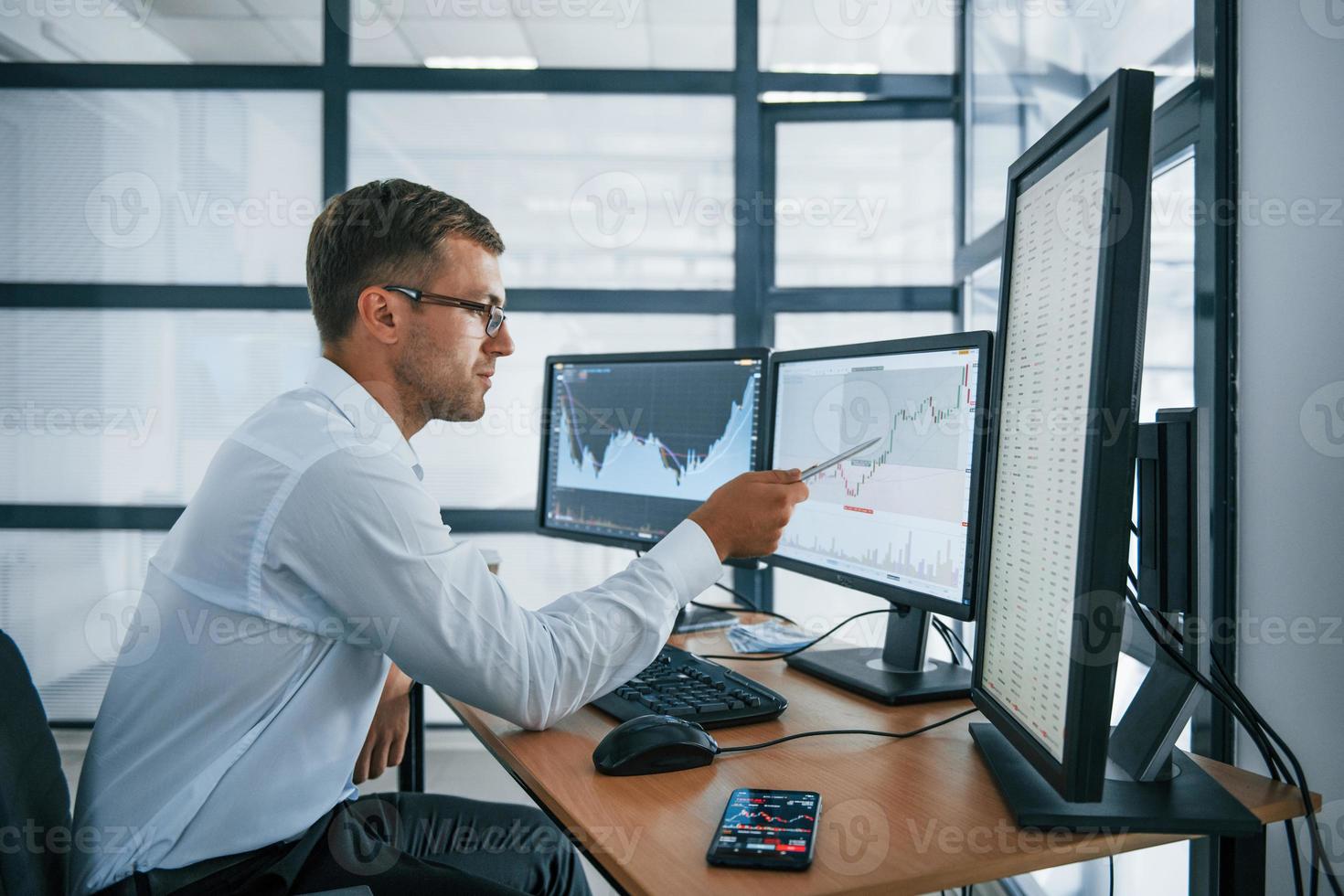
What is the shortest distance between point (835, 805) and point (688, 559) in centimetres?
38

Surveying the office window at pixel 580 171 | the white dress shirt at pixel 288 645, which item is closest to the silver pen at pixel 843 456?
the white dress shirt at pixel 288 645

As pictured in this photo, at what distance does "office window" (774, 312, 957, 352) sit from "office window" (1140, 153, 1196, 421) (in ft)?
4.46

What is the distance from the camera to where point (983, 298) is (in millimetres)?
2893

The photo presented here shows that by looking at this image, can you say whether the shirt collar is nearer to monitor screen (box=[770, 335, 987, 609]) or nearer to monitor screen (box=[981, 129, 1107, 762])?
monitor screen (box=[770, 335, 987, 609])

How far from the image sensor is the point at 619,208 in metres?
3.09

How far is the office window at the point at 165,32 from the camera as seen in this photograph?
3047mm

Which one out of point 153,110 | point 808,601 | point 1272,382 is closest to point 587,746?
point 1272,382

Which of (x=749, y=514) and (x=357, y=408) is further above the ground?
(x=357, y=408)

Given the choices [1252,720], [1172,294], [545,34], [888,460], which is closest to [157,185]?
[545,34]

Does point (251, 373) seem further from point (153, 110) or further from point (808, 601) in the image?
point (808, 601)

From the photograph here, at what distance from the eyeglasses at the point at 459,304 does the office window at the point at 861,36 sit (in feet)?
6.80

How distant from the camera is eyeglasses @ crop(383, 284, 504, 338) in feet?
4.35

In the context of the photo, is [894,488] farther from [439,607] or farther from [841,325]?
[841,325]

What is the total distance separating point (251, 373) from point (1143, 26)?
2.84m
